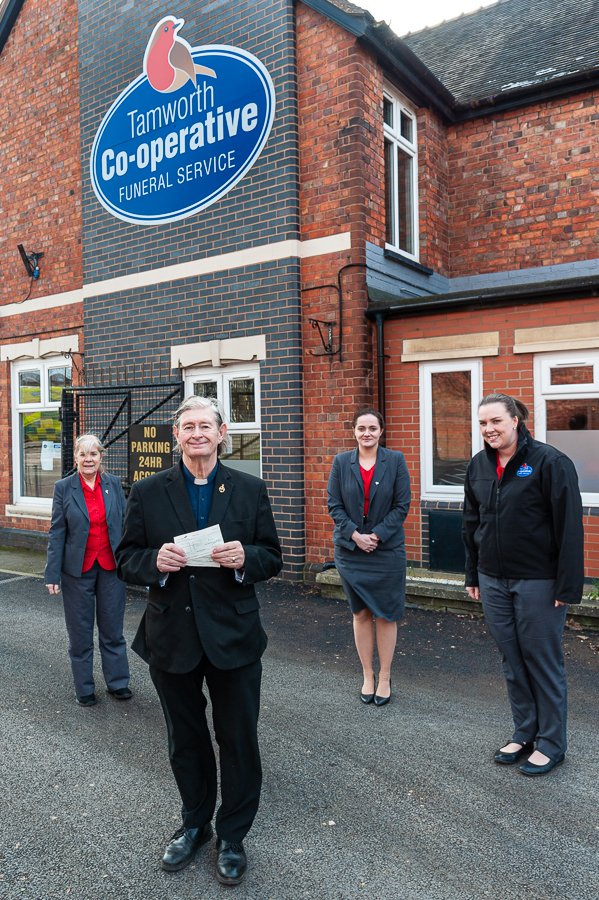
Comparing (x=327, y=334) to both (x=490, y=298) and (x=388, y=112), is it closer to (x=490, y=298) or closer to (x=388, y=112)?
(x=490, y=298)

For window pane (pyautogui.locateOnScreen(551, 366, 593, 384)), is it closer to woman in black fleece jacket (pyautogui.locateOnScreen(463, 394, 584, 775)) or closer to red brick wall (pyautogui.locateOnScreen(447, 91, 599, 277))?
red brick wall (pyautogui.locateOnScreen(447, 91, 599, 277))

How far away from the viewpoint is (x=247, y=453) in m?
8.73

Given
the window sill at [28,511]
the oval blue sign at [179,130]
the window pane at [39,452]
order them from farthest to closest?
the window pane at [39,452] < the window sill at [28,511] < the oval blue sign at [179,130]

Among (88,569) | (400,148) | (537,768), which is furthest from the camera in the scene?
(400,148)

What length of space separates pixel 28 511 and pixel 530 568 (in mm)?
9464

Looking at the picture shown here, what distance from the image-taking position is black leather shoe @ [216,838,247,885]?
9.14ft

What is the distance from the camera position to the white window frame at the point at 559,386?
6.77 m

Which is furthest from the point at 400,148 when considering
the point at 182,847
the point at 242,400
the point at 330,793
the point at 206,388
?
the point at 182,847

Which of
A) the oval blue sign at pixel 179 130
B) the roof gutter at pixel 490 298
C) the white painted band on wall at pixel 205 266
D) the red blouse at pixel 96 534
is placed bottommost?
the red blouse at pixel 96 534

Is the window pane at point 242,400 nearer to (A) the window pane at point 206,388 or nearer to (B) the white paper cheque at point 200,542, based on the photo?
(A) the window pane at point 206,388

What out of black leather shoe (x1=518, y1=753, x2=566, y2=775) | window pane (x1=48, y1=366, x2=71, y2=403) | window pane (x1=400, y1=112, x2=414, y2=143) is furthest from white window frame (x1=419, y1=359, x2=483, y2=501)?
window pane (x1=48, y1=366, x2=71, y2=403)

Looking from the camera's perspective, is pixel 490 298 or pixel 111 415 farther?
pixel 111 415

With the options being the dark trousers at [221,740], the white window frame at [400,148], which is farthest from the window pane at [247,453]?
the dark trousers at [221,740]

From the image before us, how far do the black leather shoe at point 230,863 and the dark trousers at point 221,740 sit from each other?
0.03m
